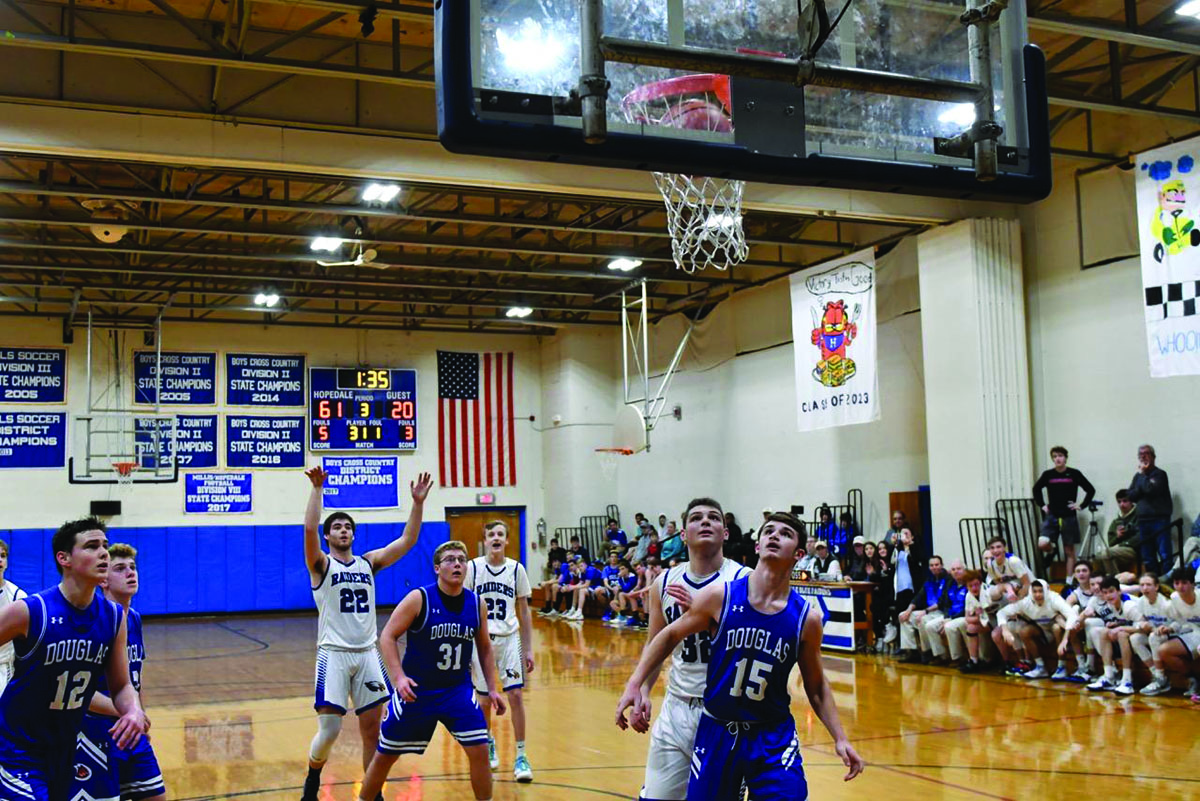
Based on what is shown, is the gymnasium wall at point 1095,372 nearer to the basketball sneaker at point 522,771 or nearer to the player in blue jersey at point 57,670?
the basketball sneaker at point 522,771

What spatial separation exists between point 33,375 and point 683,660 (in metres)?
22.0

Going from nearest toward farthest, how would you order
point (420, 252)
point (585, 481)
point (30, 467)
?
point (420, 252) → point (30, 467) → point (585, 481)

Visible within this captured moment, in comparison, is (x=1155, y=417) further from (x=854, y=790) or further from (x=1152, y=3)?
(x=854, y=790)

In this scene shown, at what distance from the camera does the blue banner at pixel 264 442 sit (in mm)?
25406

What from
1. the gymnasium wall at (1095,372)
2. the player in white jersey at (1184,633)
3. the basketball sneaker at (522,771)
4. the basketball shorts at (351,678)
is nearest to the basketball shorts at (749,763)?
the basketball shorts at (351,678)

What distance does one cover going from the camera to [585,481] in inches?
1053

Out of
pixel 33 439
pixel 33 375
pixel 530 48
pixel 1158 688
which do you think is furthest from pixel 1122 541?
pixel 33 375

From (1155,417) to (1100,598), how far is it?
3380 mm

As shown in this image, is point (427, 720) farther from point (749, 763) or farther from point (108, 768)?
point (749, 763)

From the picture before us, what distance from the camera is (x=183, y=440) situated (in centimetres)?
2494

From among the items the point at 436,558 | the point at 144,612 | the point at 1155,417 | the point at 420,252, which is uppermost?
the point at 420,252

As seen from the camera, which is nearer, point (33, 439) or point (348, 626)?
point (348, 626)

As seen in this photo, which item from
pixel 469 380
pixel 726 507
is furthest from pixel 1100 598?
pixel 469 380

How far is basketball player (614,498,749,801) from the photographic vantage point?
5266mm
